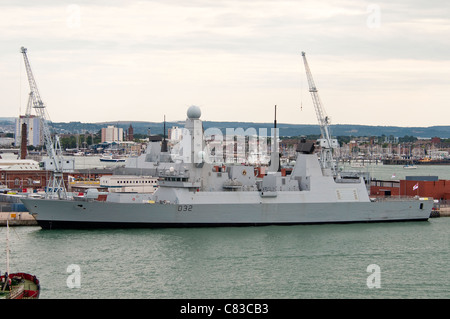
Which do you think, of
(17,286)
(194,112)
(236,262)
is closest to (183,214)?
(194,112)

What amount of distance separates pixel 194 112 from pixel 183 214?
5.75 metres

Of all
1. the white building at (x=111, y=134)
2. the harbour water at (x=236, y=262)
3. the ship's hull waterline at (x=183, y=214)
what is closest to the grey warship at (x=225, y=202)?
the ship's hull waterline at (x=183, y=214)

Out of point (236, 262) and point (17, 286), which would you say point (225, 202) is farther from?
point (17, 286)

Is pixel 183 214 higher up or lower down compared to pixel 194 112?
lower down

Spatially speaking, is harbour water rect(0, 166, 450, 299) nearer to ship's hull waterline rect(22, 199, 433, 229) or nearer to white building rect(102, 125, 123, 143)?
ship's hull waterline rect(22, 199, 433, 229)

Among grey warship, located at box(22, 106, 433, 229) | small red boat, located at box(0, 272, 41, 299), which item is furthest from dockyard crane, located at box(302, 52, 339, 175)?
small red boat, located at box(0, 272, 41, 299)

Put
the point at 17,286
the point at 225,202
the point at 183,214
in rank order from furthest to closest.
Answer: the point at 225,202 → the point at 183,214 → the point at 17,286

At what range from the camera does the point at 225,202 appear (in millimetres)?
32000

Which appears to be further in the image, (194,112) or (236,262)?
(194,112)

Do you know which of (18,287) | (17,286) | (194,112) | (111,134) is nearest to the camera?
(18,287)

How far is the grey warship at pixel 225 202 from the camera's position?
101ft

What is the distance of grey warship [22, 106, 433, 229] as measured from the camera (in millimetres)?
30797

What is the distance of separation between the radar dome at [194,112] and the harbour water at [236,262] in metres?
6.33
